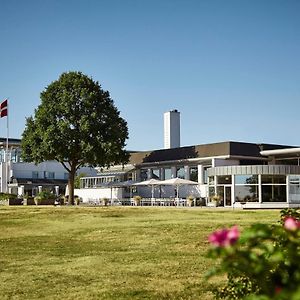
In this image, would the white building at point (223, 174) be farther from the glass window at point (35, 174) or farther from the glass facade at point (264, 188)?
the glass window at point (35, 174)

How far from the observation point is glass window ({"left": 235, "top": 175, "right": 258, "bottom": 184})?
45194 millimetres

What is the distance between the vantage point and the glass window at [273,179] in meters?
44.9

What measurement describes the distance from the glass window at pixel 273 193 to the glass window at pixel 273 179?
1.16 ft

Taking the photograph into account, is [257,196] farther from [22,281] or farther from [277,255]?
[277,255]

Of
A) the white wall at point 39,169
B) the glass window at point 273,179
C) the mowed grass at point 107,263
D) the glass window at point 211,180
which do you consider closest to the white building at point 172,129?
the white wall at point 39,169

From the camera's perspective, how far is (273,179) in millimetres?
45031

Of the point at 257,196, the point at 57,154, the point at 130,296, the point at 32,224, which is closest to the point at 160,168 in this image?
the point at 57,154

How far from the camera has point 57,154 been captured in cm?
5138

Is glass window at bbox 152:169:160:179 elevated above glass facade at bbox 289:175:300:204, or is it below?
above

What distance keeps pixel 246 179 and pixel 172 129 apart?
25243mm

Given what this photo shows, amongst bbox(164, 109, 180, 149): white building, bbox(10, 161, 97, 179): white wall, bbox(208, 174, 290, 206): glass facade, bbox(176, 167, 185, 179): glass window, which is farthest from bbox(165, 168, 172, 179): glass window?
bbox(10, 161, 97, 179): white wall

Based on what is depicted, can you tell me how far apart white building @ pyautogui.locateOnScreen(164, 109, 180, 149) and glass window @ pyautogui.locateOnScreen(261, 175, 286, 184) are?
2510 cm

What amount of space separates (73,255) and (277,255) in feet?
37.3

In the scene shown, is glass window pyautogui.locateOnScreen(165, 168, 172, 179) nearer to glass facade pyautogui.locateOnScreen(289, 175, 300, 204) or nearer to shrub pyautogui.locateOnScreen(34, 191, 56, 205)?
shrub pyautogui.locateOnScreen(34, 191, 56, 205)
